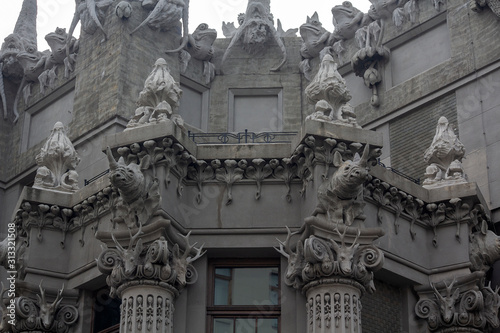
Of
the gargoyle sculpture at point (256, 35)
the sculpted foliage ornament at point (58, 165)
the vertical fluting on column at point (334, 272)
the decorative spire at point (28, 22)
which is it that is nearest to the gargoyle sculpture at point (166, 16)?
the gargoyle sculpture at point (256, 35)

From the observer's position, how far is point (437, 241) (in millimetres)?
28094

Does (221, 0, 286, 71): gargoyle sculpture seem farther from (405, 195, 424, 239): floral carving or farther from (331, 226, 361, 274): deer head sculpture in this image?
(331, 226, 361, 274): deer head sculpture

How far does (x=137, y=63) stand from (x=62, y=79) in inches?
132

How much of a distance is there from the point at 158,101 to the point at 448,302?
328 inches

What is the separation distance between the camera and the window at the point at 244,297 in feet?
85.8

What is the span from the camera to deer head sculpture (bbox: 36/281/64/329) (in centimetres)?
2716

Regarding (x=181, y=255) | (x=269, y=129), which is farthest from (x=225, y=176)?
(x=269, y=129)

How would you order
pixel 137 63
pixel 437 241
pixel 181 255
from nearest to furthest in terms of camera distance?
pixel 181 255, pixel 437 241, pixel 137 63

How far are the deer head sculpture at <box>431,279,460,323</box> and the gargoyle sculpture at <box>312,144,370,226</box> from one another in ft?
9.80

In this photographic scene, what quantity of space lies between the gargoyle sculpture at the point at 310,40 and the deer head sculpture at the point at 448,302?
1111 cm

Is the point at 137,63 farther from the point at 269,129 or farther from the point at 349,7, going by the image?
the point at 349,7

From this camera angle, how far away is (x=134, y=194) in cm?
2578

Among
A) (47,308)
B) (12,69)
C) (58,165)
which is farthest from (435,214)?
(12,69)

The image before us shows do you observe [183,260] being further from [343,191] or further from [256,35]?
[256,35]
